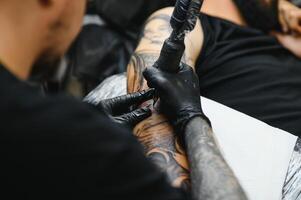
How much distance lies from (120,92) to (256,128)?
16.6 inches

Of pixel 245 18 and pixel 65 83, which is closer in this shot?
pixel 245 18

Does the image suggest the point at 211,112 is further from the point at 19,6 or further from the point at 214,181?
the point at 19,6

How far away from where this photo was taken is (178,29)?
1134 millimetres

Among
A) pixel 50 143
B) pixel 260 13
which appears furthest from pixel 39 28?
pixel 260 13

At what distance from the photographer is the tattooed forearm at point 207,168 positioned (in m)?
0.94

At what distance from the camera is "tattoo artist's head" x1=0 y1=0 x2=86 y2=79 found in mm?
674

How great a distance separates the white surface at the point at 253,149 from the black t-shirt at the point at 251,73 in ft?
0.33

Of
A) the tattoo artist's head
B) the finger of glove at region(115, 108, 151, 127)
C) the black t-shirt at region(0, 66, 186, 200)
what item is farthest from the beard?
the finger of glove at region(115, 108, 151, 127)

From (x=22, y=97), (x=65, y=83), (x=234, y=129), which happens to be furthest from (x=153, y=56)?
(x=22, y=97)

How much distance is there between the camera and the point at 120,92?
138cm

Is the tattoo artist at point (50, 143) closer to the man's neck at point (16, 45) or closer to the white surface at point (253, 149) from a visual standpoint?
the man's neck at point (16, 45)

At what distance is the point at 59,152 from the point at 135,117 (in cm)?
58

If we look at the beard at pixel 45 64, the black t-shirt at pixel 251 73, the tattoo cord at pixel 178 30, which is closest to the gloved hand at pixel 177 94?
the tattoo cord at pixel 178 30

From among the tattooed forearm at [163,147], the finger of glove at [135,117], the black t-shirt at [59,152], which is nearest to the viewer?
the black t-shirt at [59,152]
